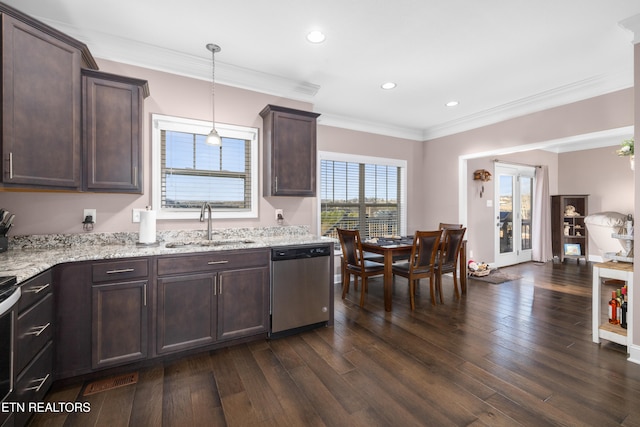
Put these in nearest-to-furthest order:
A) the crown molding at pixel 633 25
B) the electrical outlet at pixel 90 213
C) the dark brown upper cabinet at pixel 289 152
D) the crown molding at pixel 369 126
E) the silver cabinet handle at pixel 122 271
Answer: the silver cabinet handle at pixel 122 271 → the crown molding at pixel 633 25 → the electrical outlet at pixel 90 213 → the dark brown upper cabinet at pixel 289 152 → the crown molding at pixel 369 126

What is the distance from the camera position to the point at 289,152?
3.28 m

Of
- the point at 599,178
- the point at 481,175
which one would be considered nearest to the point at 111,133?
the point at 481,175

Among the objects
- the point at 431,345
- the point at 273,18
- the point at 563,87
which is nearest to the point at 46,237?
the point at 273,18

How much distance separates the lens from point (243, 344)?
8.73 feet

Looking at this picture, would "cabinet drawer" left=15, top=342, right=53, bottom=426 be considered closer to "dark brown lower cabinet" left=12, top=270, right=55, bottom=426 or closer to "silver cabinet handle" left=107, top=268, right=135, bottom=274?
"dark brown lower cabinet" left=12, top=270, right=55, bottom=426

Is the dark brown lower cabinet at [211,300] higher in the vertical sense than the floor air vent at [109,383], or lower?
higher

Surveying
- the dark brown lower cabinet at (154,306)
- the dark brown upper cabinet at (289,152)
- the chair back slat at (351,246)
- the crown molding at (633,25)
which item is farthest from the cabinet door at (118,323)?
the crown molding at (633,25)

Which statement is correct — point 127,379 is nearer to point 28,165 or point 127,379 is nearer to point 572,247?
point 28,165

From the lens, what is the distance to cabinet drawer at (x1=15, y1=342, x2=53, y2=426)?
5.04ft

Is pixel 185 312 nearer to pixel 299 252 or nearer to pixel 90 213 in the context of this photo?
pixel 299 252

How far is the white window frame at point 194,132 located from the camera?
2.89 m

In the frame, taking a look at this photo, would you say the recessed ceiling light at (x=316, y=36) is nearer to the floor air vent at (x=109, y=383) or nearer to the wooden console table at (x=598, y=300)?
the floor air vent at (x=109, y=383)

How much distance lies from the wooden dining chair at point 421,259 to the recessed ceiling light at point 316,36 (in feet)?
7.60

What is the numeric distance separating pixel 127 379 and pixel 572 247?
818 centimetres
